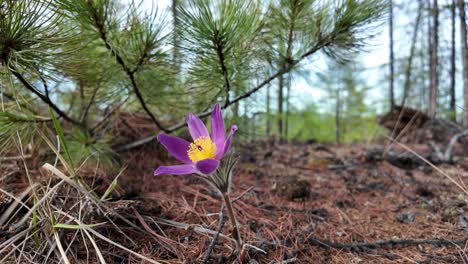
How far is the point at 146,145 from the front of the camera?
2.52 m

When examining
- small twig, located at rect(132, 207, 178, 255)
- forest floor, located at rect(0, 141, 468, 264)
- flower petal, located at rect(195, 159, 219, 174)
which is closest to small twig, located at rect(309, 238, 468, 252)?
forest floor, located at rect(0, 141, 468, 264)

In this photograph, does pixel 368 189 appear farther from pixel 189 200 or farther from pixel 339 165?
pixel 189 200

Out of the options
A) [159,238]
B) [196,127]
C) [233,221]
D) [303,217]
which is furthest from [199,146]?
[303,217]

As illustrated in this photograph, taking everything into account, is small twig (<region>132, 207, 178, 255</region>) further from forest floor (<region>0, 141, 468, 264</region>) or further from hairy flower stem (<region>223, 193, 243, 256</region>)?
hairy flower stem (<region>223, 193, 243, 256</region>)

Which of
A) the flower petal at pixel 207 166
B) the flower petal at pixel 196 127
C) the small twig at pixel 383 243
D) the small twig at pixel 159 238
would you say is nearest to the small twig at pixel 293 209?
the small twig at pixel 383 243

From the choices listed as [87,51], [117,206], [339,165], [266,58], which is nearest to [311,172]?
[339,165]

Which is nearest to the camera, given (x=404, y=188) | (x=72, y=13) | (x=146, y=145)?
(x=72, y=13)

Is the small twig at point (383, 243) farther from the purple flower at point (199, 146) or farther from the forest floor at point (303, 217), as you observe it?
the purple flower at point (199, 146)

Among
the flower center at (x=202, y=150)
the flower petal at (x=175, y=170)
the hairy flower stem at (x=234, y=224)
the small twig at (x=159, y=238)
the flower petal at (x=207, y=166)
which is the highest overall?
the flower center at (x=202, y=150)

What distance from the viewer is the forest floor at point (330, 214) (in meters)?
1.31

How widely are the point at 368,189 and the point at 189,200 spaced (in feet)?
4.24

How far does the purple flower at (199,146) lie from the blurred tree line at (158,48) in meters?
0.51

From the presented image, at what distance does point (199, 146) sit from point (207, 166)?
159mm

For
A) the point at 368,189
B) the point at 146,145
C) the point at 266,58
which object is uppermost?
the point at 266,58
